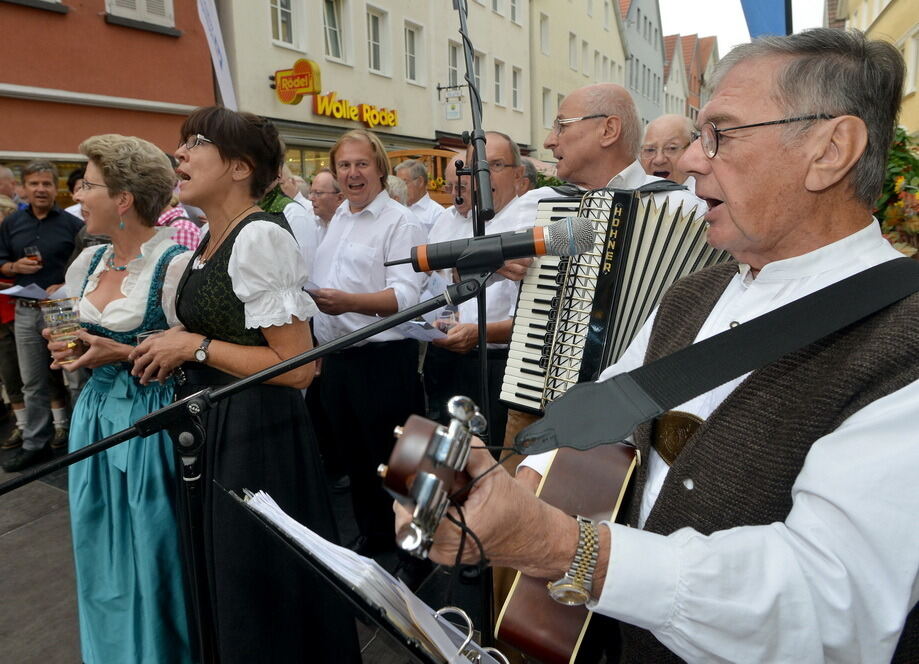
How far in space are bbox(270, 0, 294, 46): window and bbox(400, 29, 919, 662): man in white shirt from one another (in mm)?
11602

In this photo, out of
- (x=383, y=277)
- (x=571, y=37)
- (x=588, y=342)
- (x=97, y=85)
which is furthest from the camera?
(x=571, y=37)

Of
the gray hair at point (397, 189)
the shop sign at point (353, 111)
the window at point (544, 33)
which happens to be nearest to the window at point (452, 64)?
the shop sign at point (353, 111)

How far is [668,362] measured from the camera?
1.15 metres

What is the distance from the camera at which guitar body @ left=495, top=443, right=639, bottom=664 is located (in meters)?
1.28

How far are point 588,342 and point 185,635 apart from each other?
1790 millimetres

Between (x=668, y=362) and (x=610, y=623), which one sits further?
(x=610, y=623)

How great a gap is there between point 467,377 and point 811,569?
2.54m

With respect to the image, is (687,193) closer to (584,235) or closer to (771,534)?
(584,235)

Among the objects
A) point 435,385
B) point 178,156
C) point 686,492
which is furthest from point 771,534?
point 435,385

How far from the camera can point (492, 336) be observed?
9.71ft

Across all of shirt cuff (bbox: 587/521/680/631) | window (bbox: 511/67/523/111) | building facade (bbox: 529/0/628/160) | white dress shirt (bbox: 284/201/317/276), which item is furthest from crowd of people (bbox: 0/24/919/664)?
building facade (bbox: 529/0/628/160)

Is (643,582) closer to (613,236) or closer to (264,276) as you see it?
(613,236)

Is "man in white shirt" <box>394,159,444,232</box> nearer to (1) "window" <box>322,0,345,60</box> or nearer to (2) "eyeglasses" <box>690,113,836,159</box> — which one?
(2) "eyeglasses" <box>690,113,836,159</box>

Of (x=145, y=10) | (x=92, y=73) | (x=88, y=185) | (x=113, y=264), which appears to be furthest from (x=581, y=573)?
(x=145, y=10)
